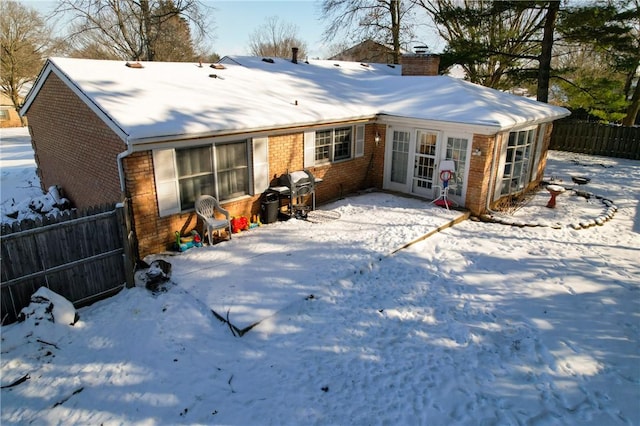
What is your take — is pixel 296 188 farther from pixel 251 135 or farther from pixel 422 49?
pixel 422 49

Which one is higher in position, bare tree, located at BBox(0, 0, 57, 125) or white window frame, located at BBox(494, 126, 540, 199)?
bare tree, located at BBox(0, 0, 57, 125)

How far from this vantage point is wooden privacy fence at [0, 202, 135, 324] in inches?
221

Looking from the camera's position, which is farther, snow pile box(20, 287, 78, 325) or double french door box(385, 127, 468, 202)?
double french door box(385, 127, 468, 202)

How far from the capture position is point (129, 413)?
4375 millimetres

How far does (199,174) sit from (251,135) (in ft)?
5.15

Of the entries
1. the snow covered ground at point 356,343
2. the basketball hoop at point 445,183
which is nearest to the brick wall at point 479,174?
the basketball hoop at point 445,183

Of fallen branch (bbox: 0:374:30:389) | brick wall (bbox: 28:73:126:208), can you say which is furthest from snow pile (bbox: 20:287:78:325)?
brick wall (bbox: 28:73:126:208)

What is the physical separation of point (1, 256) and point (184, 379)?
3.18 metres

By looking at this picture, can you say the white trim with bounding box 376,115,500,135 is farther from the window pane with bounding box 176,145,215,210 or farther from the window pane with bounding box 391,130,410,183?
the window pane with bounding box 176,145,215,210

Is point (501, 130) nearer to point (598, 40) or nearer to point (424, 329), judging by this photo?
point (424, 329)

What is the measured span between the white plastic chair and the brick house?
0.22 metres

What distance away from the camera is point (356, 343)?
18.4ft

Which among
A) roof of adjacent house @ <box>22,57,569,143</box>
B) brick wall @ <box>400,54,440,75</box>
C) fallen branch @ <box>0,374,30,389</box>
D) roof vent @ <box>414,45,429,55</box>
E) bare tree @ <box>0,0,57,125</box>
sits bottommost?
fallen branch @ <box>0,374,30,389</box>

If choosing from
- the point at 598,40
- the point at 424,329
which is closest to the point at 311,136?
the point at 424,329
